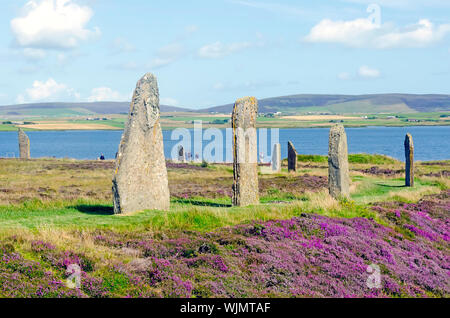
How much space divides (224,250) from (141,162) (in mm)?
6293

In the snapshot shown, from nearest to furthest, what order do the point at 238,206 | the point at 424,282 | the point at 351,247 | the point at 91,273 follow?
the point at 91,273 → the point at 424,282 → the point at 351,247 → the point at 238,206

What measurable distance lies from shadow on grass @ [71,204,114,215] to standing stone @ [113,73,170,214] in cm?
107

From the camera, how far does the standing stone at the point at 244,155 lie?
2100cm

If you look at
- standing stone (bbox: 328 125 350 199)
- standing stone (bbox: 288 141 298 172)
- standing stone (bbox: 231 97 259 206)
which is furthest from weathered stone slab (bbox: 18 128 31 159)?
standing stone (bbox: 231 97 259 206)

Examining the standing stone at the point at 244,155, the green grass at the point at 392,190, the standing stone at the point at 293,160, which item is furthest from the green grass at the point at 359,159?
the standing stone at the point at 244,155

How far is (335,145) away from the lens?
24625mm

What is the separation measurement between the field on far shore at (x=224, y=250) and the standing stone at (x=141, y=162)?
2.20 feet

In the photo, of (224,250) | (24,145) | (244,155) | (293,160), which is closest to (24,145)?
(24,145)

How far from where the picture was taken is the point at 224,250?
13406mm

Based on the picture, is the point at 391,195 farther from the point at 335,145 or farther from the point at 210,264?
the point at 210,264

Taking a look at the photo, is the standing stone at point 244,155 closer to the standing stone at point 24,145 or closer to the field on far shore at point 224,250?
the field on far shore at point 224,250

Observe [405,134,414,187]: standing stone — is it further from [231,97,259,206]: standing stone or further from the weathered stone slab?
the weathered stone slab
